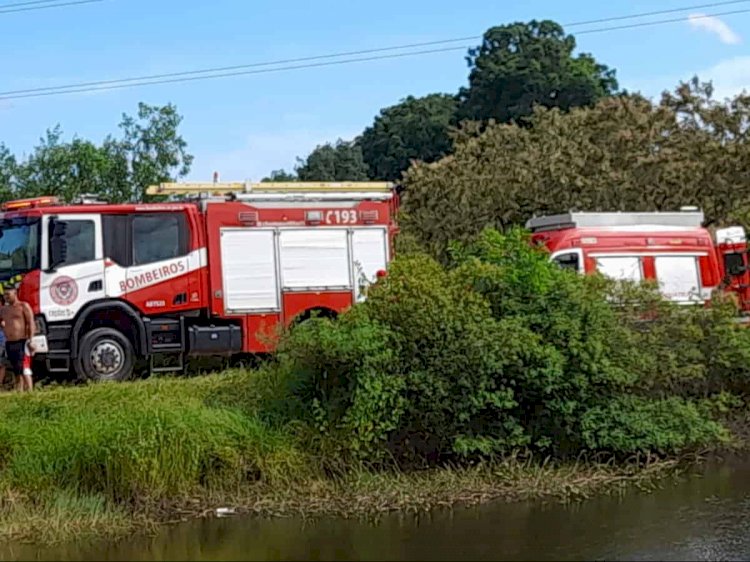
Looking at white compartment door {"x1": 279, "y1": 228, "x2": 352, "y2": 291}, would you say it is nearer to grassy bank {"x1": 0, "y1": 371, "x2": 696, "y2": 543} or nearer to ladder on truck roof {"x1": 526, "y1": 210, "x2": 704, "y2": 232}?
ladder on truck roof {"x1": 526, "y1": 210, "x2": 704, "y2": 232}

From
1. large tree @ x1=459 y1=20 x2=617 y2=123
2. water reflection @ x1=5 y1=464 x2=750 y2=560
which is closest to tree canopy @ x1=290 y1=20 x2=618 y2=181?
large tree @ x1=459 y1=20 x2=617 y2=123

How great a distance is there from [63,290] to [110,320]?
91 cm

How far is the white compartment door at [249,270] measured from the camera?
16.8m

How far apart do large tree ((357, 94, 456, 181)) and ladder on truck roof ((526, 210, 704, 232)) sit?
35667 mm

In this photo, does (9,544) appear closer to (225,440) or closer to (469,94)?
(225,440)

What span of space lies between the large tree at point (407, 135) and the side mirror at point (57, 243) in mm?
40335

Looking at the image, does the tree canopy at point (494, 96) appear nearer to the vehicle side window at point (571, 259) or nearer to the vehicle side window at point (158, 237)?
the vehicle side window at point (571, 259)

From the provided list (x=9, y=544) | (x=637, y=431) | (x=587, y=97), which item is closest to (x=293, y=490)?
(x=9, y=544)

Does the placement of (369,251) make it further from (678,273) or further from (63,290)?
(678,273)

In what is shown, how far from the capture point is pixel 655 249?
61.9 feet

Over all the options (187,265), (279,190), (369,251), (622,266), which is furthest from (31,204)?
(622,266)

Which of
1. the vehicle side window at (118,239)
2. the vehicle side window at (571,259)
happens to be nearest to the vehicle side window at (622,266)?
the vehicle side window at (571,259)

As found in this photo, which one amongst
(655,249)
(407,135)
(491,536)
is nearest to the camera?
(491,536)

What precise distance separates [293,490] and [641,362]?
13.8 ft
